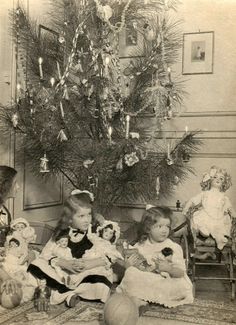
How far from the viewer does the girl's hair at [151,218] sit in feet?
9.35

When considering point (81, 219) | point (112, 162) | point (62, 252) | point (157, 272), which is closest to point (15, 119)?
point (112, 162)

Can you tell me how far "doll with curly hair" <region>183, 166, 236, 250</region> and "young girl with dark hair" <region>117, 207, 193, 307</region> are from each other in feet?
1.65

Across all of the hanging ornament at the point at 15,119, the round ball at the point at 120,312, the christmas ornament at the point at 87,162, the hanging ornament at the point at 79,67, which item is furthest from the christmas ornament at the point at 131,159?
the round ball at the point at 120,312

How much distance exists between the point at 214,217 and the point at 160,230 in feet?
2.31

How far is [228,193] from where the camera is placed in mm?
4086

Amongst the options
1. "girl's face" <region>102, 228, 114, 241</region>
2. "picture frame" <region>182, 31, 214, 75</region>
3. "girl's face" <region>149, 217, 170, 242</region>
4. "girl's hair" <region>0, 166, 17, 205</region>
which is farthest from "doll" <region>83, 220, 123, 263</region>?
"picture frame" <region>182, 31, 214, 75</region>

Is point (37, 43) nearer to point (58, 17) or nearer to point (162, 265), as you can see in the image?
point (58, 17)

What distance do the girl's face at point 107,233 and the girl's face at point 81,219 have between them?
0.53 feet

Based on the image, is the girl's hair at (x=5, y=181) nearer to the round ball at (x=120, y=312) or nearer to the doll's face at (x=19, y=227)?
the doll's face at (x=19, y=227)

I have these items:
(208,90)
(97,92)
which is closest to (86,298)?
(97,92)

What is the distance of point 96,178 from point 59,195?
120 centimetres

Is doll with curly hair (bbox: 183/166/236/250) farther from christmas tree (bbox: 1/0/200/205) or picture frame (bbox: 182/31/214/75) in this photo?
picture frame (bbox: 182/31/214/75)

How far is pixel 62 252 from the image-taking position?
Answer: 2797mm

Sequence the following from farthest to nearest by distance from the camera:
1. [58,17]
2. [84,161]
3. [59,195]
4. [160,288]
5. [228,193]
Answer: [59,195] < [228,193] < [58,17] < [84,161] < [160,288]
